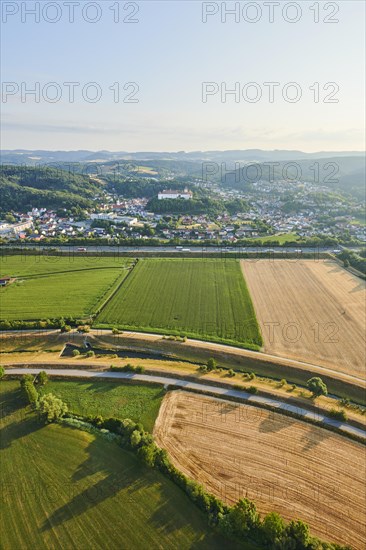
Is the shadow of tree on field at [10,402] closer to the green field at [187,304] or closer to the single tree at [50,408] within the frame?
the single tree at [50,408]

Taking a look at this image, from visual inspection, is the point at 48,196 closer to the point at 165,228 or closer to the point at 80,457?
the point at 165,228

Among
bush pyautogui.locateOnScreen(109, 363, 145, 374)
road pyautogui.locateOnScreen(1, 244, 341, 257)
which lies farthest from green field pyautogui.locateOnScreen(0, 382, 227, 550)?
road pyautogui.locateOnScreen(1, 244, 341, 257)

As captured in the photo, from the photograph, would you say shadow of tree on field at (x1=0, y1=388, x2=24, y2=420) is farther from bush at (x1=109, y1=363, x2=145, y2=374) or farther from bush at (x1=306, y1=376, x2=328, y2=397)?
bush at (x1=306, y1=376, x2=328, y2=397)

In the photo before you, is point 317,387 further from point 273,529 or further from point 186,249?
point 186,249

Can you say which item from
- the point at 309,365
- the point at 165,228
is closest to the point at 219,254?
the point at 165,228

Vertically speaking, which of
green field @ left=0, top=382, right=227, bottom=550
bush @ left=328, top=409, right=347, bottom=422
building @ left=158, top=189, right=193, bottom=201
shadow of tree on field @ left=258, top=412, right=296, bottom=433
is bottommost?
green field @ left=0, top=382, right=227, bottom=550

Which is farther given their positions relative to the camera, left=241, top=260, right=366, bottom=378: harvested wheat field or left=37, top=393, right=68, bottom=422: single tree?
left=241, top=260, right=366, bottom=378: harvested wheat field
